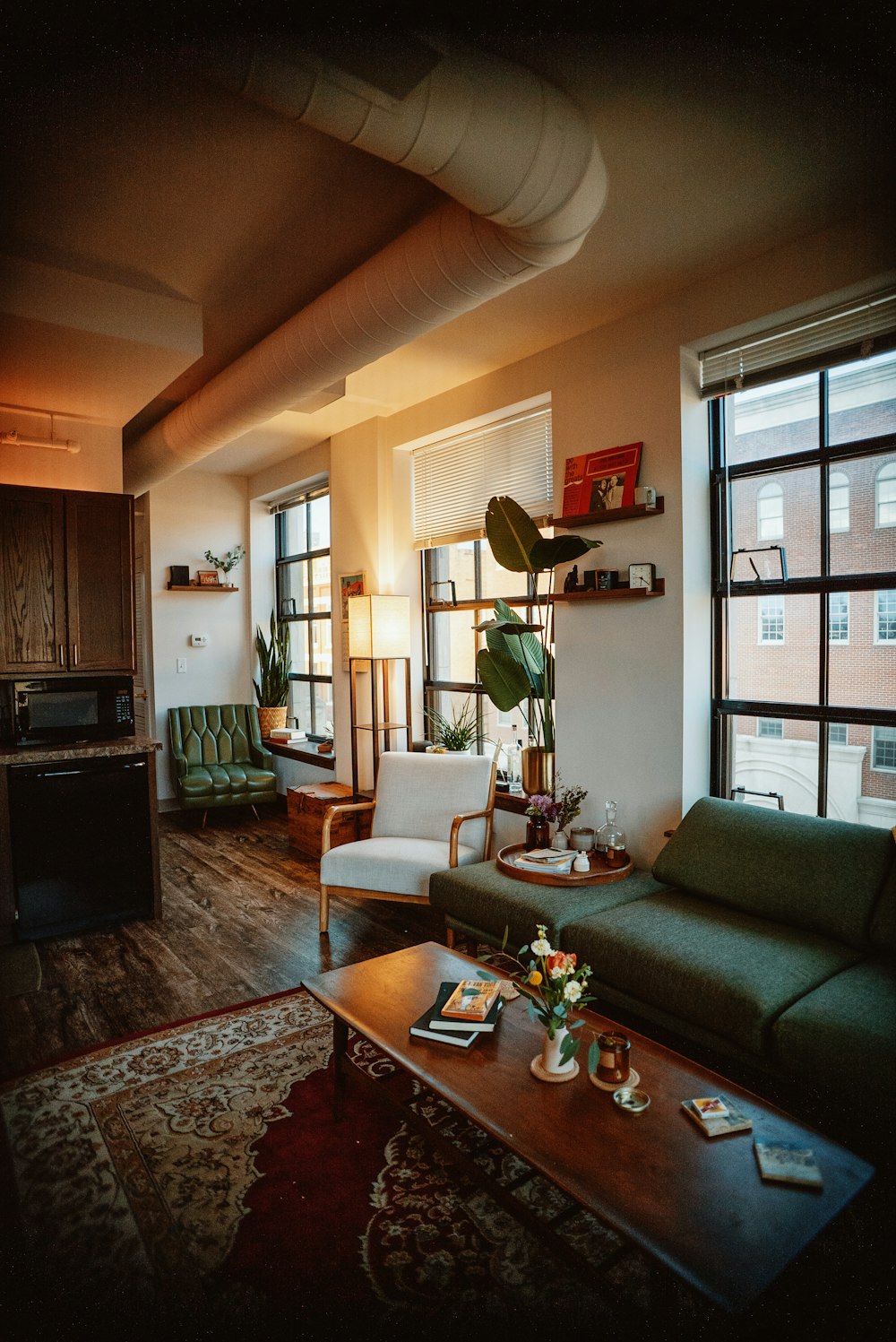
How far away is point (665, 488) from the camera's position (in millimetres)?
3367

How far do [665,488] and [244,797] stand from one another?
4.26 meters

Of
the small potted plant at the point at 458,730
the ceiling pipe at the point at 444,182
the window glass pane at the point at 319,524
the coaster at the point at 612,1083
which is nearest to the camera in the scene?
the ceiling pipe at the point at 444,182

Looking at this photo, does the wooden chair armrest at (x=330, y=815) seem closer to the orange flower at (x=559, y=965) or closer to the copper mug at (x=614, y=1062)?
the orange flower at (x=559, y=965)

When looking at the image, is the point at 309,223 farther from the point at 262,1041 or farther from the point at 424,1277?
the point at 424,1277

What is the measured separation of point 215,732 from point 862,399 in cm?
544

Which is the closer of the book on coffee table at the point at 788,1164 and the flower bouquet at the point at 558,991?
the book on coffee table at the point at 788,1164

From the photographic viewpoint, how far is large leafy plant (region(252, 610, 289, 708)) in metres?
6.85

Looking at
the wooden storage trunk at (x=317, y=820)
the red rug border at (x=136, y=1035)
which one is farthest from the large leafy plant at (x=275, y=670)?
the red rug border at (x=136, y=1035)

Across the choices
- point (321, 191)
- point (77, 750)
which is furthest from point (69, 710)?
point (321, 191)

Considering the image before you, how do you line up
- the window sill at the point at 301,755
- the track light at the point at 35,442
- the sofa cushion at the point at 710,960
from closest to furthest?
the sofa cushion at the point at 710,960 < the track light at the point at 35,442 < the window sill at the point at 301,755

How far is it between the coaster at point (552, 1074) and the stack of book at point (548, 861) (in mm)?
1343

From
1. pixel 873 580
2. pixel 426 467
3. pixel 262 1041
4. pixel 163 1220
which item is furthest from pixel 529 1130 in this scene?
pixel 426 467

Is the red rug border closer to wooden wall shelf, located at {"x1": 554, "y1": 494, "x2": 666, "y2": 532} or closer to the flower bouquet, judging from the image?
the flower bouquet

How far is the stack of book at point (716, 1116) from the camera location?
1.66 meters
